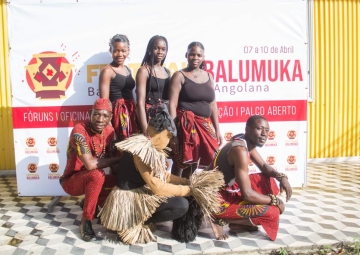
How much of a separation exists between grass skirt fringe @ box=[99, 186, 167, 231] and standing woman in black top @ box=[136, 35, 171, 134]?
79cm

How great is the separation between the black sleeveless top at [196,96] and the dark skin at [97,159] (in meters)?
0.74

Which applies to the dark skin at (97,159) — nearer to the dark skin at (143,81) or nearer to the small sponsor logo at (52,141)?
the dark skin at (143,81)

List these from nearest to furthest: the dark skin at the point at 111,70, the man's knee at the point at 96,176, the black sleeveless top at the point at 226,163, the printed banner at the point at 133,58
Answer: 1. the black sleeveless top at the point at 226,163
2. the man's knee at the point at 96,176
3. the dark skin at the point at 111,70
4. the printed banner at the point at 133,58

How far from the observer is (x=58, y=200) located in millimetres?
3947

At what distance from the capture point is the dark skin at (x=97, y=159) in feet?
9.95

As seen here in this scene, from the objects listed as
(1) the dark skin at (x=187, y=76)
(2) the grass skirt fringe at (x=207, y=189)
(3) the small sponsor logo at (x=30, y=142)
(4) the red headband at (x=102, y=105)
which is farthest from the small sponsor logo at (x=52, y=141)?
(2) the grass skirt fringe at (x=207, y=189)

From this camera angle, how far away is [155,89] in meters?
3.52

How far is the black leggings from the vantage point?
2.79m

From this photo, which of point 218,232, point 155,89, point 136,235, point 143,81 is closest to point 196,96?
point 155,89

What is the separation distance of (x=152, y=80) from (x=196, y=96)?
46 cm

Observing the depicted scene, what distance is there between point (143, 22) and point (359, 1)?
3.55 meters

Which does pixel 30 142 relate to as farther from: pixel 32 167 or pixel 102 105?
pixel 102 105

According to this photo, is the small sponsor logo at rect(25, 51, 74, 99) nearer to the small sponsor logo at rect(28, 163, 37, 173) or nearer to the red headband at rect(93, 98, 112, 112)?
the small sponsor logo at rect(28, 163, 37, 173)

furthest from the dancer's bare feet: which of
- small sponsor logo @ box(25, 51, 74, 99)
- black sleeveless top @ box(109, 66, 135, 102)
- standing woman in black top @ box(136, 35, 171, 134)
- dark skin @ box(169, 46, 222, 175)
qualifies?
small sponsor logo @ box(25, 51, 74, 99)
